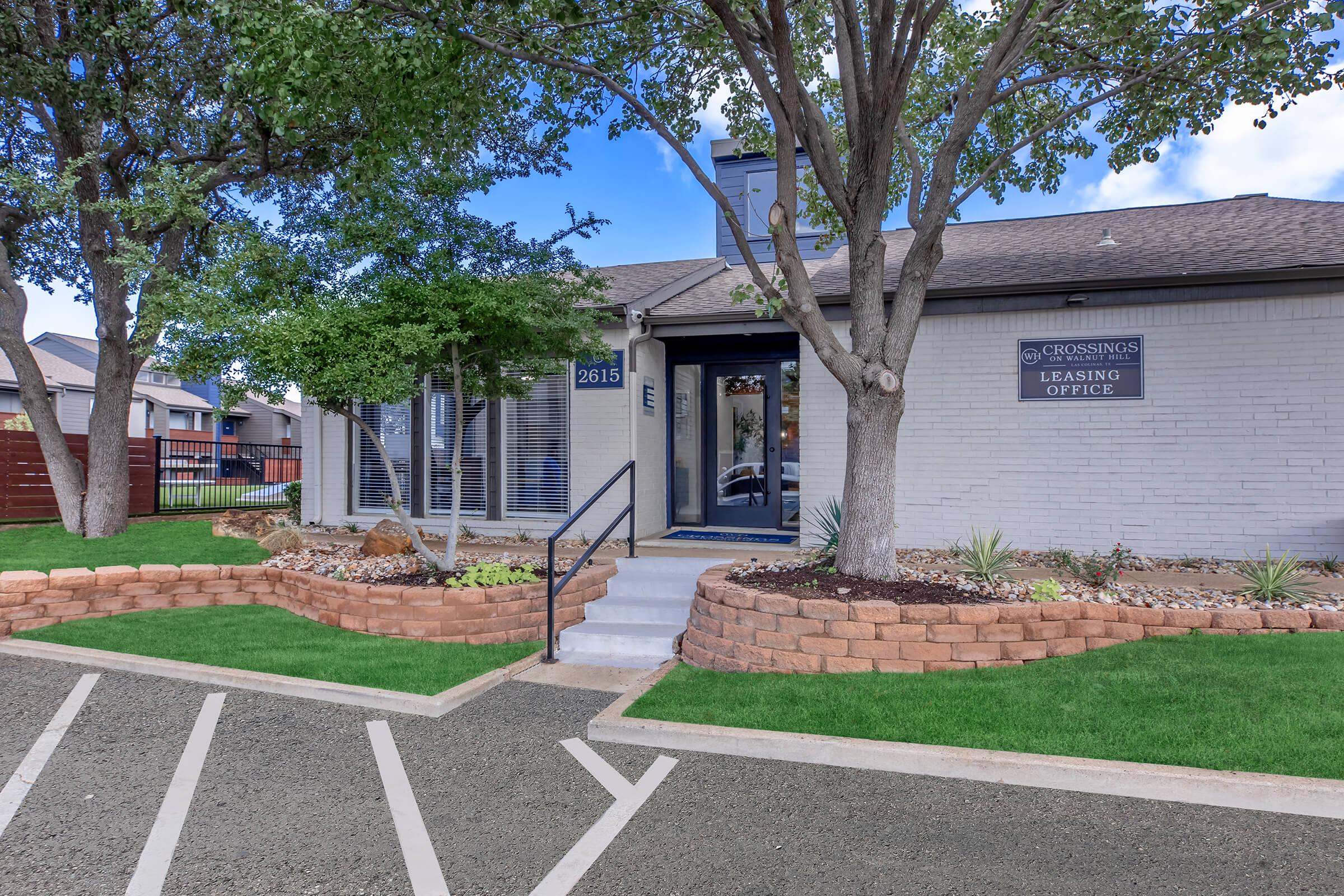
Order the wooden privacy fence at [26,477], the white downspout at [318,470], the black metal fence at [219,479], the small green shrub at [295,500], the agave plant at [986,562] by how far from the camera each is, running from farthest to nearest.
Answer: the black metal fence at [219,479], the small green shrub at [295,500], the wooden privacy fence at [26,477], the white downspout at [318,470], the agave plant at [986,562]

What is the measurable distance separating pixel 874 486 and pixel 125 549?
7.89 m

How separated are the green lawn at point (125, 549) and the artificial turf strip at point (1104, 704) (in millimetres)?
5571

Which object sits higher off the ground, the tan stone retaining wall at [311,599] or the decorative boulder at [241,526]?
the decorative boulder at [241,526]

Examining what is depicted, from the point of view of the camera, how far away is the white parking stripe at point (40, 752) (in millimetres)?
3547

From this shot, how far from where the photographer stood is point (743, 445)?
10.9 m

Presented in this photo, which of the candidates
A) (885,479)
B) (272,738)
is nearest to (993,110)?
(885,479)

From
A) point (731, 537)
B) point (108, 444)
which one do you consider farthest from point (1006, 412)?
point (108, 444)

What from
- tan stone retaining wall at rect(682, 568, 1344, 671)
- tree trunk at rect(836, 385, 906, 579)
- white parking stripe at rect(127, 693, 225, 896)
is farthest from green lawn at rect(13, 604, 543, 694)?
tree trunk at rect(836, 385, 906, 579)

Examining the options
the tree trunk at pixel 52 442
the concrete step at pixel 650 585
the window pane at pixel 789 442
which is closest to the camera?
the concrete step at pixel 650 585

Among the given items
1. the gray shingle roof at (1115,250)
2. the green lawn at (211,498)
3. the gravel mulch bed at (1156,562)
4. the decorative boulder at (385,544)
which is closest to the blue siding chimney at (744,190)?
the gray shingle roof at (1115,250)

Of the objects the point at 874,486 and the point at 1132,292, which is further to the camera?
the point at 1132,292

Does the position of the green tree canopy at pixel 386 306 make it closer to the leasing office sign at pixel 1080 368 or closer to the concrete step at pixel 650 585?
the concrete step at pixel 650 585

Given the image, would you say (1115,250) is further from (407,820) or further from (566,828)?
(407,820)

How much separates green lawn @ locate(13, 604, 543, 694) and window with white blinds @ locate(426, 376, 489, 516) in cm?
396
